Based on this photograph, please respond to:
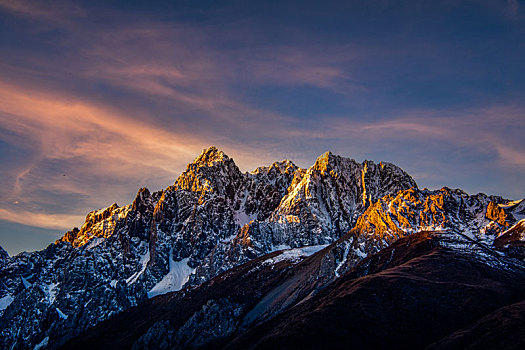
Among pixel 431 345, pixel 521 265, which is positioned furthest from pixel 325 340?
pixel 521 265

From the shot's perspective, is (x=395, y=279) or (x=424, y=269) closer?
(x=395, y=279)

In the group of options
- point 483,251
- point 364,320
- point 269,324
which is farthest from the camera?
point 483,251

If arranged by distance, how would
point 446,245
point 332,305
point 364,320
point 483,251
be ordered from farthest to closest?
point 446,245
point 483,251
point 332,305
point 364,320

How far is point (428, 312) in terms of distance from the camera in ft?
413

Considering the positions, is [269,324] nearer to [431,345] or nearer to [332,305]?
[332,305]

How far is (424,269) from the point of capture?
16588 cm

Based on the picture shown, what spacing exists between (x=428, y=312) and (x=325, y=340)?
36.3 meters

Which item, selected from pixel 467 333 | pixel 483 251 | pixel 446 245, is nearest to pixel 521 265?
pixel 483 251

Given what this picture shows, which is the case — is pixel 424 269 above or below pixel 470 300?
above

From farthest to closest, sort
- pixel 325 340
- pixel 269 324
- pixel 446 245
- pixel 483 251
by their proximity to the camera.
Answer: pixel 446 245 → pixel 483 251 → pixel 269 324 → pixel 325 340

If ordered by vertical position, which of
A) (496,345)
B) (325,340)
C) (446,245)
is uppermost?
(446,245)

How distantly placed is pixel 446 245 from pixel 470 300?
7267 centimetres

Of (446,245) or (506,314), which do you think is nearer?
(506,314)

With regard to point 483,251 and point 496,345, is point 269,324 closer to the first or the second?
point 496,345
